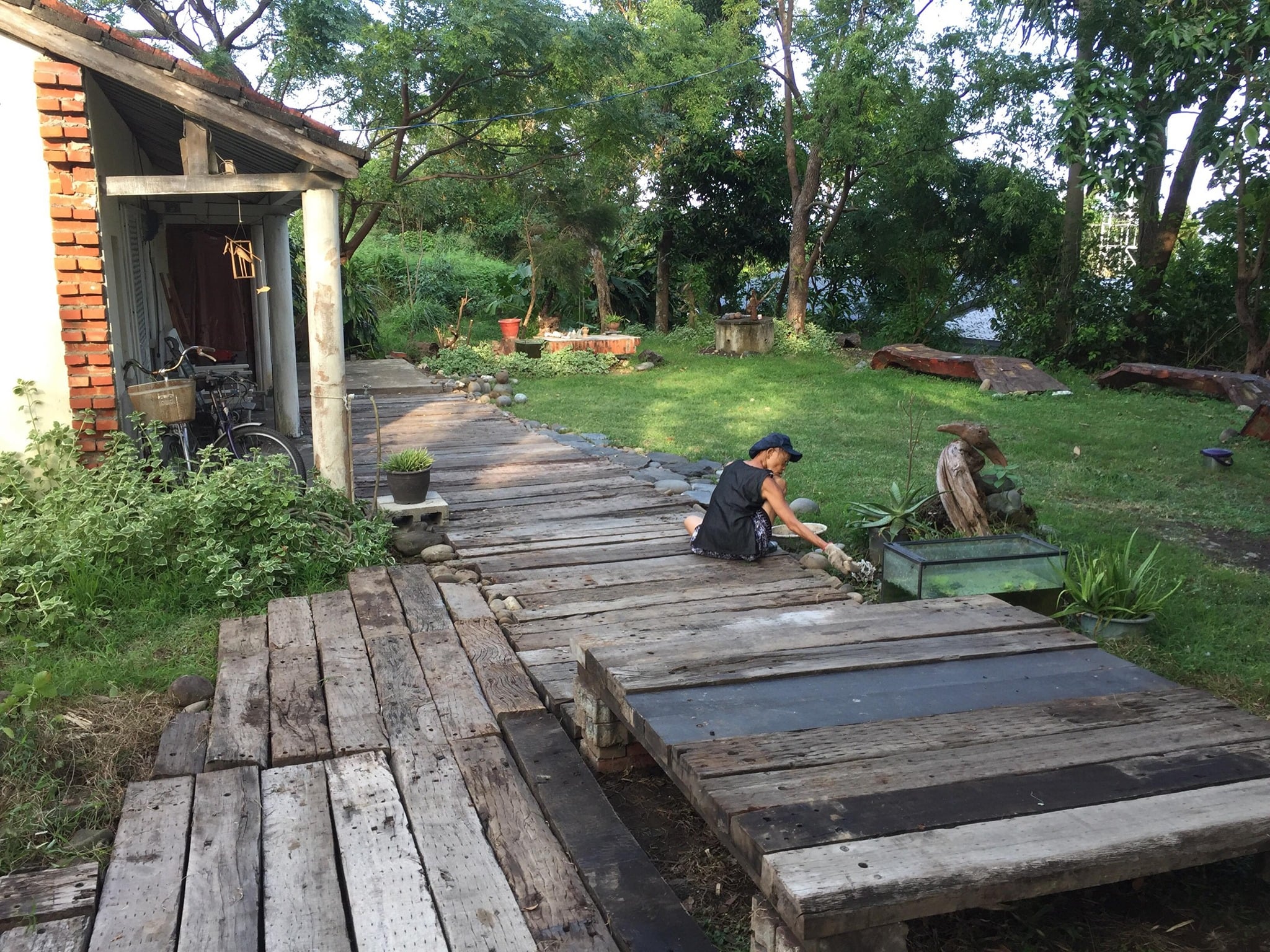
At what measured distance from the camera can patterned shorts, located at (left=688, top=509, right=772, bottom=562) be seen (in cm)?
609

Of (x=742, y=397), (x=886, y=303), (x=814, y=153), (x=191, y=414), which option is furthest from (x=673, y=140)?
(x=191, y=414)

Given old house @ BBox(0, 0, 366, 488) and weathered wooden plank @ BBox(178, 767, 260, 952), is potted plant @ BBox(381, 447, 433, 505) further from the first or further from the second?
weathered wooden plank @ BBox(178, 767, 260, 952)

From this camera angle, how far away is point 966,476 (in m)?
6.25

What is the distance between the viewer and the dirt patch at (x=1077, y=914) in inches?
115

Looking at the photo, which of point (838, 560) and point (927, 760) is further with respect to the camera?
point (838, 560)

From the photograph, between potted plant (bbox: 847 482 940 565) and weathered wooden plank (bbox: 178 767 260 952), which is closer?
weathered wooden plank (bbox: 178 767 260 952)

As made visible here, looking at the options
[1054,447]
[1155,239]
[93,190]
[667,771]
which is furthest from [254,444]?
[1155,239]

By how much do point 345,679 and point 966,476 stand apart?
3825 millimetres

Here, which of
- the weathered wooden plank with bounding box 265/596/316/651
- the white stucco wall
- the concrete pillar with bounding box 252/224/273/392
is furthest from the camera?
the concrete pillar with bounding box 252/224/273/392

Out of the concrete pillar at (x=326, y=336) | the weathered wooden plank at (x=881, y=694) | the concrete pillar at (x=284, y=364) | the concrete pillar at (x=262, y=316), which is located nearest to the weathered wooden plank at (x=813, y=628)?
the weathered wooden plank at (x=881, y=694)

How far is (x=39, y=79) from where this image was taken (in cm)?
573

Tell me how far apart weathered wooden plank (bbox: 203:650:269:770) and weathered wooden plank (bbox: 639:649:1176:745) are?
1580 millimetres

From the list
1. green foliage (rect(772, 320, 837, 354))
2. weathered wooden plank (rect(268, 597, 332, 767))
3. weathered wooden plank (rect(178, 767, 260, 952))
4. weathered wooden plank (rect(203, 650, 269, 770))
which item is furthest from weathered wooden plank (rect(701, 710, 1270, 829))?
green foliage (rect(772, 320, 837, 354))

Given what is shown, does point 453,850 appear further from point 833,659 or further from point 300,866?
point 833,659
